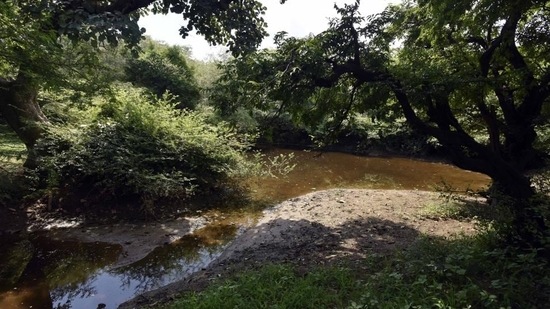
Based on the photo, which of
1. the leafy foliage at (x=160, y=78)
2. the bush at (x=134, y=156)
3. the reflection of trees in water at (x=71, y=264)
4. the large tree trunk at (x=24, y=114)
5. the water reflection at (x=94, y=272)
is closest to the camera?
the water reflection at (x=94, y=272)

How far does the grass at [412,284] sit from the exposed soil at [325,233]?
66 cm

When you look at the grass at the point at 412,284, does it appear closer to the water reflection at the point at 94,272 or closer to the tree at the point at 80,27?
the water reflection at the point at 94,272

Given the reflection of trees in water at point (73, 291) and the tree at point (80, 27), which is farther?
the reflection of trees in water at point (73, 291)

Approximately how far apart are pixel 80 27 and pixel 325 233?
5229mm

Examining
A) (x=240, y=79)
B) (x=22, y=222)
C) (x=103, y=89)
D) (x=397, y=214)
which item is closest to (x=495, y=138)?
(x=397, y=214)

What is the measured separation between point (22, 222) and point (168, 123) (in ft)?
13.0

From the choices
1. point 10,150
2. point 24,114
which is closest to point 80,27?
point 24,114

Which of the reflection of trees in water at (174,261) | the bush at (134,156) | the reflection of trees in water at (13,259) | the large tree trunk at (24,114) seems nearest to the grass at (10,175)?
the large tree trunk at (24,114)

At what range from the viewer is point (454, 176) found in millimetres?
15383

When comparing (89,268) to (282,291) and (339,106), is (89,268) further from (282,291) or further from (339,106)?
(339,106)

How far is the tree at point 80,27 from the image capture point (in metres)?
4.64

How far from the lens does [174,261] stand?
6.82 metres

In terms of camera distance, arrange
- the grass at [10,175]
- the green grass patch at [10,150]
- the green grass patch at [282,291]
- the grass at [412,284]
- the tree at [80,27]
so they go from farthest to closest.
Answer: the green grass patch at [10,150]
the grass at [10,175]
the tree at [80,27]
the green grass patch at [282,291]
the grass at [412,284]

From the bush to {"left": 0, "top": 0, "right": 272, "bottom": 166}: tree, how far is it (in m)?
1.05
